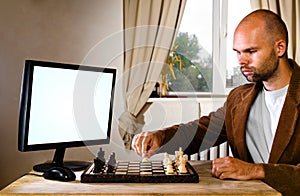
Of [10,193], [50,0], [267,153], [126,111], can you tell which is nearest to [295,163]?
[267,153]

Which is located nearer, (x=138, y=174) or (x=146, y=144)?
(x=138, y=174)

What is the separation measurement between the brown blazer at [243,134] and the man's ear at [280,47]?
0.30ft

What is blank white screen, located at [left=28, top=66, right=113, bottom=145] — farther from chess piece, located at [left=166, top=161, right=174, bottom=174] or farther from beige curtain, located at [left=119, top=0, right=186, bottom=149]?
beige curtain, located at [left=119, top=0, right=186, bottom=149]

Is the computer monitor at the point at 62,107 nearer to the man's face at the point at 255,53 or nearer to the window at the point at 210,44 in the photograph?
the man's face at the point at 255,53

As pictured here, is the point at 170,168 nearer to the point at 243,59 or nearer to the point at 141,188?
the point at 141,188

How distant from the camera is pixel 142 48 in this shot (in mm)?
2979

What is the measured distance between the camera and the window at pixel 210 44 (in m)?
3.17

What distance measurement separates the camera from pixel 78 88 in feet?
6.26

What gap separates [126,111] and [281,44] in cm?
126

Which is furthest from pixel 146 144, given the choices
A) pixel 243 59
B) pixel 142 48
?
pixel 142 48

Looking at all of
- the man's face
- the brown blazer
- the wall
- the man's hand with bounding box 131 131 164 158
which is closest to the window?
the wall

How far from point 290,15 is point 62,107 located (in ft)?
6.14

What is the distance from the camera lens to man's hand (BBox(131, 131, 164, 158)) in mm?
1816

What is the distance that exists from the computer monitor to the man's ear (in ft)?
2.41
